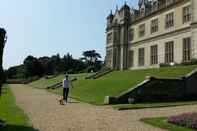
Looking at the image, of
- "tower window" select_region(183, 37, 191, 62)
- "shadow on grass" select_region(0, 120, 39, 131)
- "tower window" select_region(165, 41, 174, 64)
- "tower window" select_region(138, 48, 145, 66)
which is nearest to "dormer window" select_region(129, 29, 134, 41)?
"tower window" select_region(138, 48, 145, 66)

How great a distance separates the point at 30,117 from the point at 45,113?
5.67 feet

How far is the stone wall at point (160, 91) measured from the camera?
23.9 metres

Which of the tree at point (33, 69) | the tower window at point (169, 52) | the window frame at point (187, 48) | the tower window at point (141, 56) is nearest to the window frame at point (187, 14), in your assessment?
the window frame at point (187, 48)

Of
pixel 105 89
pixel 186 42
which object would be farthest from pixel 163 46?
pixel 105 89

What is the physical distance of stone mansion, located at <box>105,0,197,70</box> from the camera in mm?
45625

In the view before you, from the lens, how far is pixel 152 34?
54.6 metres

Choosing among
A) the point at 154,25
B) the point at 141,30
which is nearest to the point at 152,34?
the point at 154,25

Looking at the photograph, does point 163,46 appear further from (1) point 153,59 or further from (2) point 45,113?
(2) point 45,113

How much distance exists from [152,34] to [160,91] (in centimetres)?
3014

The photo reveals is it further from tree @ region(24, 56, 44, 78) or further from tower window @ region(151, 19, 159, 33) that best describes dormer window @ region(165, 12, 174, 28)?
tree @ region(24, 56, 44, 78)

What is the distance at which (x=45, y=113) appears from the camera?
715 inches

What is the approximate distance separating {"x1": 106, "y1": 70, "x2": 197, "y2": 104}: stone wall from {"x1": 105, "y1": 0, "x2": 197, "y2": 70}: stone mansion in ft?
51.5

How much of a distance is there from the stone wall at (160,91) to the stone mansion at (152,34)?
51.5ft

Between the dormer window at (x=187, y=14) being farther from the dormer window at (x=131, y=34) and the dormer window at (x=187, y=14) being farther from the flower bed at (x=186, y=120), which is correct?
the flower bed at (x=186, y=120)
